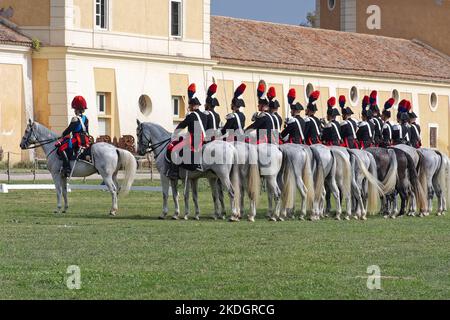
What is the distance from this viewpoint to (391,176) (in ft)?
102

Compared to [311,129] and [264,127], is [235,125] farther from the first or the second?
[311,129]

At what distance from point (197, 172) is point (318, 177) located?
2482 mm

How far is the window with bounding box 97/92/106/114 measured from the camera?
55.2m

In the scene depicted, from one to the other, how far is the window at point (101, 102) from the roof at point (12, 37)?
390 cm

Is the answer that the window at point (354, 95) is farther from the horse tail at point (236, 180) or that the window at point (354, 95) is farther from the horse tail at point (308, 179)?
the horse tail at point (236, 180)

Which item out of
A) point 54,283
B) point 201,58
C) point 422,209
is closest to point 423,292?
point 54,283

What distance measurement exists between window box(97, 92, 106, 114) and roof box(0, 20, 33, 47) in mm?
3903

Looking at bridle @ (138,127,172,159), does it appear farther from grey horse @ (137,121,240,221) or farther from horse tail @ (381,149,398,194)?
horse tail @ (381,149,398,194)

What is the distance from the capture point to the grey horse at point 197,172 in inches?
1134

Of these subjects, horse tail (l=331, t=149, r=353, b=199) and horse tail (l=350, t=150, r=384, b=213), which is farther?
horse tail (l=350, t=150, r=384, b=213)

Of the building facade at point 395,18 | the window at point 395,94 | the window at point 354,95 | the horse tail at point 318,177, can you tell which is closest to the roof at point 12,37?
the window at point 354,95

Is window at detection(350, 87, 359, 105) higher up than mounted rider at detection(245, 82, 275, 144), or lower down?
higher up

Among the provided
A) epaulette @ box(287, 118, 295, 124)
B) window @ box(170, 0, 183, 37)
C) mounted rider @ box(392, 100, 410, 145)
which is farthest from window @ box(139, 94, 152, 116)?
epaulette @ box(287, 118, 295, 124)

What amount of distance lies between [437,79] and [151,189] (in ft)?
113
